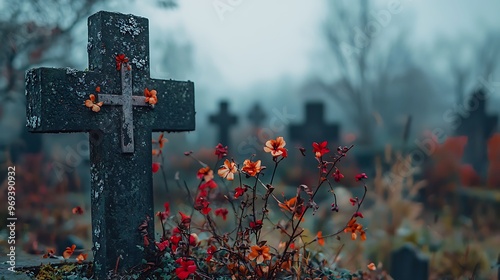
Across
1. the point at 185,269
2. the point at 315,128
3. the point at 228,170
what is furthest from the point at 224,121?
the point at 185,269

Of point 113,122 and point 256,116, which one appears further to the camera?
point 256,116

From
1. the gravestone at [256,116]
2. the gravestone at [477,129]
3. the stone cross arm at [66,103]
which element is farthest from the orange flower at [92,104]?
the gravestone at [256,116]

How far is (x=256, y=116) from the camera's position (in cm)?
1112

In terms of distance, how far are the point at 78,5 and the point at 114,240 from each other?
435cm

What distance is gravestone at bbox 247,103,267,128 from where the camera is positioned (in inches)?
438

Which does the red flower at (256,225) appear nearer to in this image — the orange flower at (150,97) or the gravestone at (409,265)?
the orange flower at (150,97)

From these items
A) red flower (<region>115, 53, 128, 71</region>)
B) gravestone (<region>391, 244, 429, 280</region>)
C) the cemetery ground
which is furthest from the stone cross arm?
gravestone (<region>391, 244, 429, 280</region>)

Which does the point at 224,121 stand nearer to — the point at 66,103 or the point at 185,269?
the point at 66,103

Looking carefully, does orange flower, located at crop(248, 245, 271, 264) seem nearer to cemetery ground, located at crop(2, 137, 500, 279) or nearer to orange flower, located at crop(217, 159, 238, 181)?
cemetery ground, located at crop(2, 137, 500, 279)

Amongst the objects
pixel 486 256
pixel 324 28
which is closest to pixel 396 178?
pixel 486 256

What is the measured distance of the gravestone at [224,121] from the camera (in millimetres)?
9758

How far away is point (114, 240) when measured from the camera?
248cm

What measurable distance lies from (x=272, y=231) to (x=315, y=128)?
4.69 meters

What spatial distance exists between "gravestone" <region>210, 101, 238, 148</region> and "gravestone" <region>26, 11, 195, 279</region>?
7.06m
